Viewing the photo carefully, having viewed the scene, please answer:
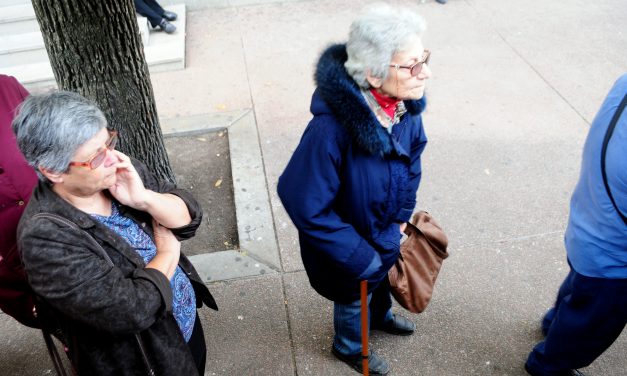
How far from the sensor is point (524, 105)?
5266mm

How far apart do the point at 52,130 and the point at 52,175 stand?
0.14 meters

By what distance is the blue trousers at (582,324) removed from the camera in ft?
7.93

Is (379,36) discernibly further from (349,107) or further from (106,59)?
(106,59)

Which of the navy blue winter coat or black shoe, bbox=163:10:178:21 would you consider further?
black shoe, bbox=163:10:178:21

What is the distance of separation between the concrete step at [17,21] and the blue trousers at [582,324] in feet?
21.8

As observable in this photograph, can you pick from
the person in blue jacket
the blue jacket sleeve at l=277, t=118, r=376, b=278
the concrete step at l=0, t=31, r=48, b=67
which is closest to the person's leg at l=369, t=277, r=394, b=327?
the blue jacket sleeve at l=277, t=118, r=376, b=278

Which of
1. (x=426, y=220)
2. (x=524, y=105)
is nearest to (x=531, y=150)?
(x=524, y=105)

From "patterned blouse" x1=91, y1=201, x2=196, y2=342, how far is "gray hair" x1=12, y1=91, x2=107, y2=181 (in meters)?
0.26

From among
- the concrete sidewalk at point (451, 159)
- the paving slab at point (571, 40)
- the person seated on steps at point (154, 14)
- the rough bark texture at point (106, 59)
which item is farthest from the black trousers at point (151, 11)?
the paving slab at point (571, 40)

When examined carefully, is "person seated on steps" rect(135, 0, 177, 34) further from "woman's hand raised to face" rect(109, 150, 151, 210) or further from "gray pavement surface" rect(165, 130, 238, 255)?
"woman's hand raised to face" rect(109, 150, 151, 210)

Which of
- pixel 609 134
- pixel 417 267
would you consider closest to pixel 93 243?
pixel 417 267

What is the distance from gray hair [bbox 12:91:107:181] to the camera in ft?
5.28

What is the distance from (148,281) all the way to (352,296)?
109 cm

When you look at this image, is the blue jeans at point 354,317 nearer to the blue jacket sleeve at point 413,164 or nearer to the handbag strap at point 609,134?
the blue jacket sleeve at point 413,164
